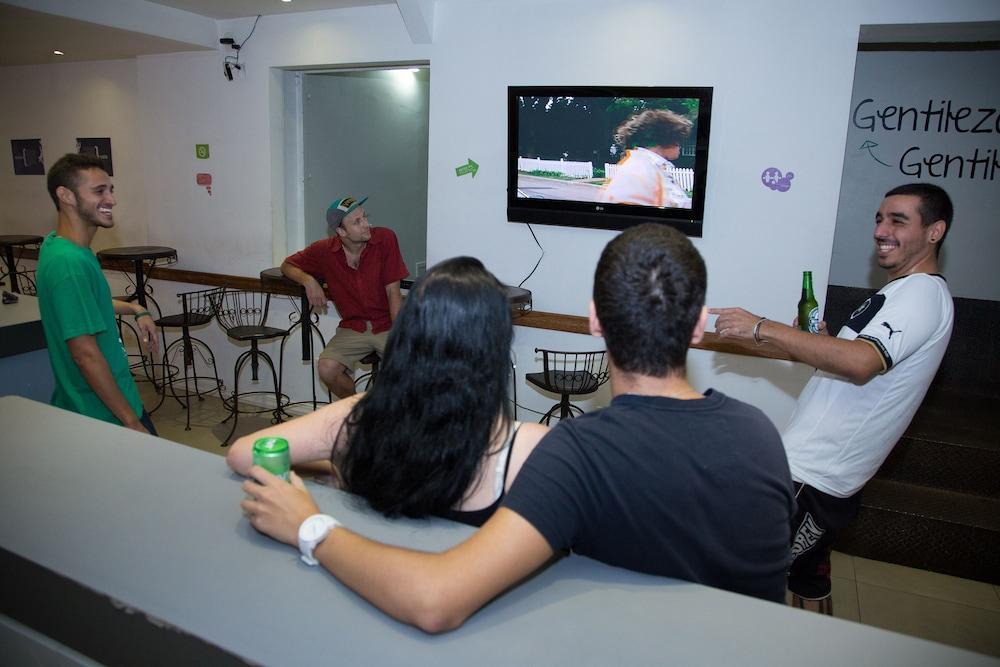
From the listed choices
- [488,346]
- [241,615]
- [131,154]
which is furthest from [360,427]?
[131,154]

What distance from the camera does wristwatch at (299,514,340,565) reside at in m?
0.97

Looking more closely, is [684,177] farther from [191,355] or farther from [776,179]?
[191,355]

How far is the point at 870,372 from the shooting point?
1.85 metres

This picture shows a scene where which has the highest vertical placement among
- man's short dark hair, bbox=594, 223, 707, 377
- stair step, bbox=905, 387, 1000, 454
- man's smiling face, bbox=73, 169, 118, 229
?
man's smiling face, bbox=73, 169, 118, 229

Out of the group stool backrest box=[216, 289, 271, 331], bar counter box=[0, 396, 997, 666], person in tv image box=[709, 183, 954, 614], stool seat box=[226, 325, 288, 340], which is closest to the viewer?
bar counter box=[0, 396, 997, 666]

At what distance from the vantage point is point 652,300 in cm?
111

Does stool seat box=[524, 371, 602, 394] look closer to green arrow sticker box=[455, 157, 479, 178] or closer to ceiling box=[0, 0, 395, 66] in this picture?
green arrow sticker box=[455, 157, 479, 178]

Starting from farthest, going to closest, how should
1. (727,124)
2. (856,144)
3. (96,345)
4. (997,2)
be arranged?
(856,144), (727,124), (997,2), (96,345)

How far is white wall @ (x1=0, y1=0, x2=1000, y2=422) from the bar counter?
278 centimetres

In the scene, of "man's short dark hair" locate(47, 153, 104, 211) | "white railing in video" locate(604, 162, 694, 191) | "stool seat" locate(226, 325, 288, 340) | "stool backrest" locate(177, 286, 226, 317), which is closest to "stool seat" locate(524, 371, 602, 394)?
"white railing in video" locate(604, 162, 694, 191)

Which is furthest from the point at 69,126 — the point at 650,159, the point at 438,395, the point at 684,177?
the point at 438,395

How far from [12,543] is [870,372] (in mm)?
1935

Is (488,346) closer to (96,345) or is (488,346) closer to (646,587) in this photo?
(646,587)

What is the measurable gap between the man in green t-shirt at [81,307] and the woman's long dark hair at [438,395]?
1.30 m
